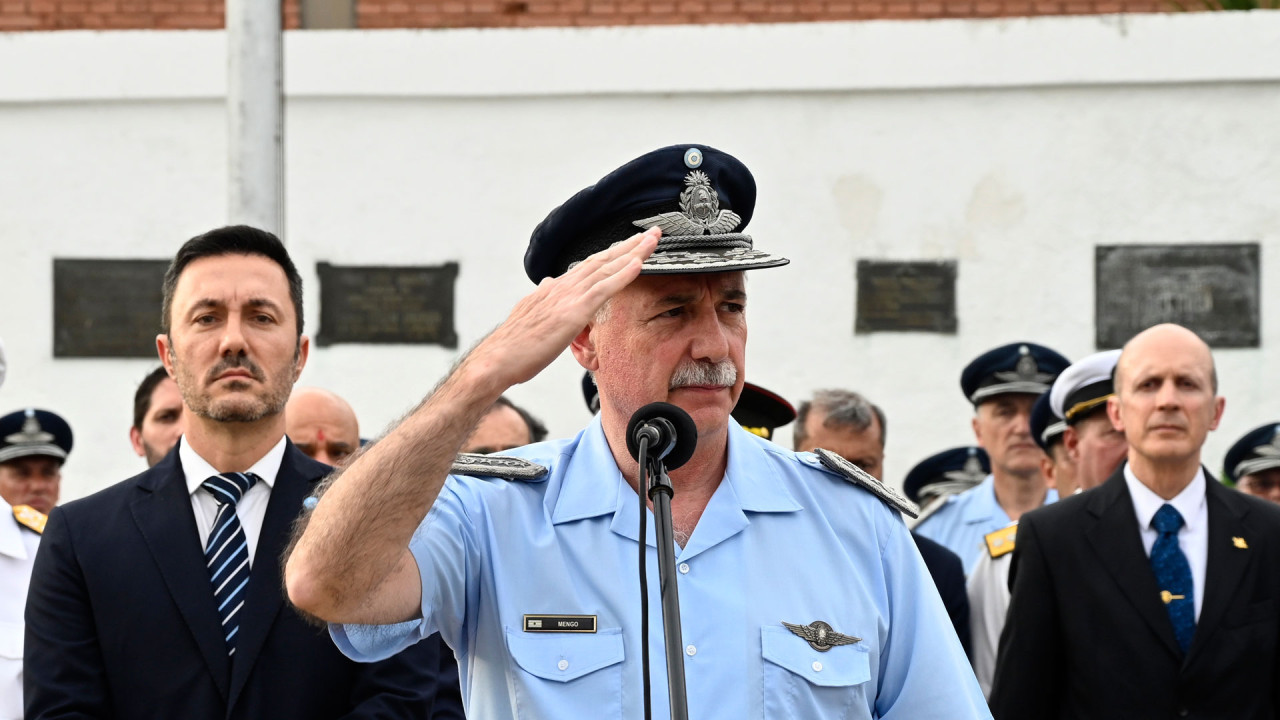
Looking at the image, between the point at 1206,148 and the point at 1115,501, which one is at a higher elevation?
the point at 1206,148

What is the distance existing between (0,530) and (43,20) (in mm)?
6409

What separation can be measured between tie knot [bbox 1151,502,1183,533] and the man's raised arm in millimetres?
3242

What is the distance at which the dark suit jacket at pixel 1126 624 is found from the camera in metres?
5.11

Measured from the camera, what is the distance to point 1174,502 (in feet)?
17.9

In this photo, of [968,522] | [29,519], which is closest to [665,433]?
[29,519]

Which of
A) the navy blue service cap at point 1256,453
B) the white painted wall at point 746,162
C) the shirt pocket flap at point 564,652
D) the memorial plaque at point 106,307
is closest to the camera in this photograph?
the shirt pocket flap at point 564,652

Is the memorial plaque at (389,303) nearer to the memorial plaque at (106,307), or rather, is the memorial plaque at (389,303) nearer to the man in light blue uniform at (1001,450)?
the memorial plaque at (106,307)

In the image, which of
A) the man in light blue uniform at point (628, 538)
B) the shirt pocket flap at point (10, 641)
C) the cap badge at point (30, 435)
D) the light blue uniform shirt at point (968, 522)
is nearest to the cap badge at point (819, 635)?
the man in light blue uniform at point (628, 538)

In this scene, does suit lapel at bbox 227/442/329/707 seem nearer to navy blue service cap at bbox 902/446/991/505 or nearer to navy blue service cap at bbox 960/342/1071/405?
navy blue service cap at bbox 960/342/1071/405

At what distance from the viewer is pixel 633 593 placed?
9.61 ft

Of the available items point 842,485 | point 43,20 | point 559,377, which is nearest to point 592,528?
point 842,485

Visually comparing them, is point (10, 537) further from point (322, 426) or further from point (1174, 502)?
point (1174, 502)

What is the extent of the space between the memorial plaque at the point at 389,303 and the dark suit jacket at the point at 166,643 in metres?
5.66

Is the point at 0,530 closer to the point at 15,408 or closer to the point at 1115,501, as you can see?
the point at 1115,501
